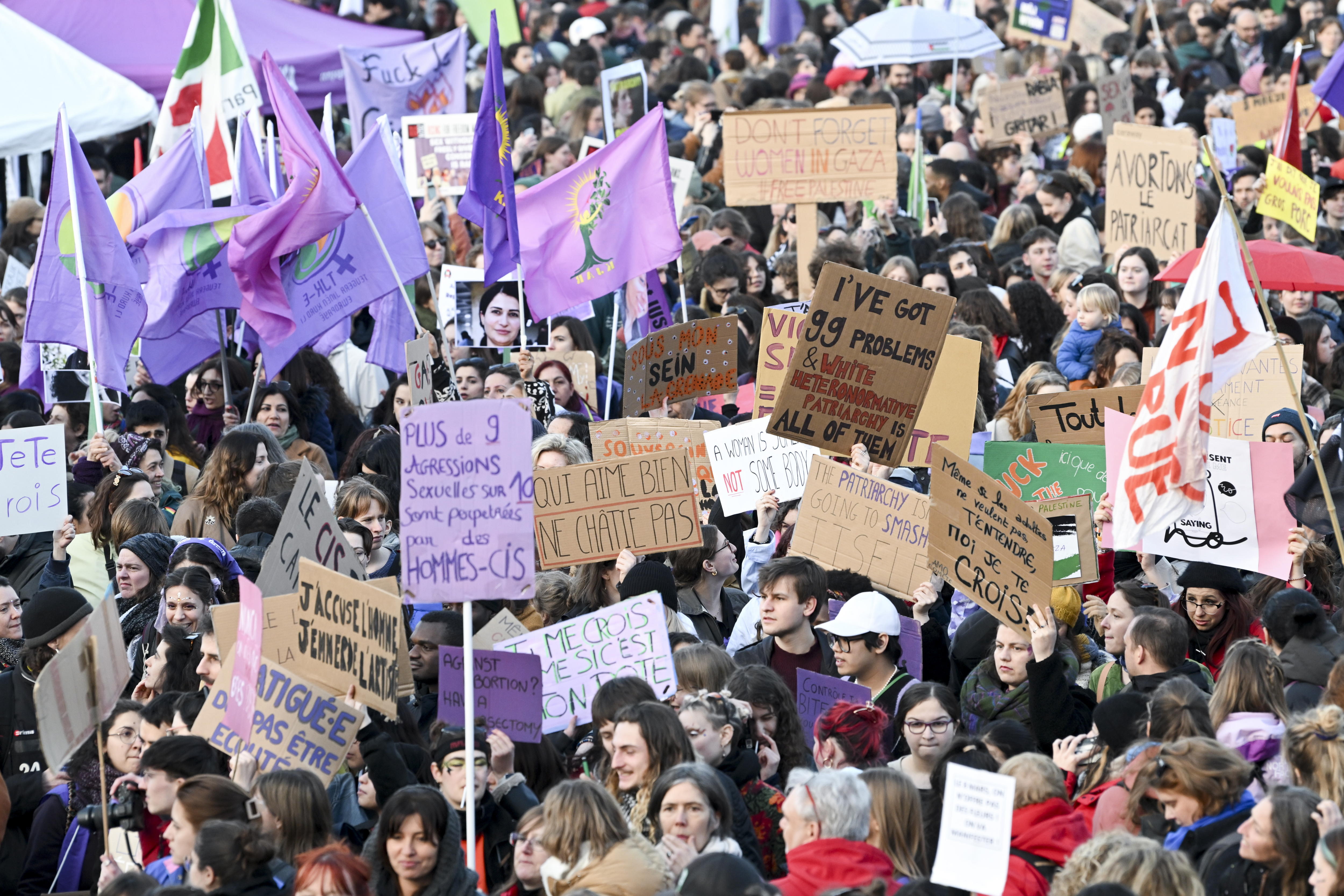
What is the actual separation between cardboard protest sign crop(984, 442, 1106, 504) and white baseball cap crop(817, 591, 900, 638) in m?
1.45

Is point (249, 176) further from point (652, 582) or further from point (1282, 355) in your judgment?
point (1282, 355)

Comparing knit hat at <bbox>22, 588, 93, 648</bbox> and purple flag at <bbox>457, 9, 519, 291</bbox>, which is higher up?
purple flag at <bbox>457, 9, 519, 291</bbox>

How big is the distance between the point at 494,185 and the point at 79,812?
5.55 metres

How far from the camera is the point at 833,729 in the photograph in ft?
21.3

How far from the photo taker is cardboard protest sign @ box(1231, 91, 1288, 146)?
17.2 m

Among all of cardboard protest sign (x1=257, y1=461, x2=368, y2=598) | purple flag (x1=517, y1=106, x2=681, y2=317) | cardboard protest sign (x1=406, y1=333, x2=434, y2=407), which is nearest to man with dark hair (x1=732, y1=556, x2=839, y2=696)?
cardboard protest sign (x1=257, y1=461, x2=368, y2=598)

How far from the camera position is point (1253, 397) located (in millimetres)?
9406

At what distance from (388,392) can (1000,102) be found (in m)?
7.86

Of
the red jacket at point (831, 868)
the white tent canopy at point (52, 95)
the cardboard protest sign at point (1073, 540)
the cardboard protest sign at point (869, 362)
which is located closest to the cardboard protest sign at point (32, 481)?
the cardboard protest sign at point (869, 362)

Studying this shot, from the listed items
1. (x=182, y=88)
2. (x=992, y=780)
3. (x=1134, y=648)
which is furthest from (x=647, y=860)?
(x=182, y=88)

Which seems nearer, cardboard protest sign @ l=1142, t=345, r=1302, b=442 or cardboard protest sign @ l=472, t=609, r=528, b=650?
cardboard protest sign @ l=472, t=609, r=528, b=650

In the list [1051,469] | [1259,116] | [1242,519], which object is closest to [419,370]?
[1051,469]

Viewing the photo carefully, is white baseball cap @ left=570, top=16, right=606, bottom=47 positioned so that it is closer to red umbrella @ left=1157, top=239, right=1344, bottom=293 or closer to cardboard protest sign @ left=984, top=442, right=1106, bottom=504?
red umbrella @ left=1157, top=239, right=1344, bottom=293

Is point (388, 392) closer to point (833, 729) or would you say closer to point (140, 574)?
point (140, 574)
